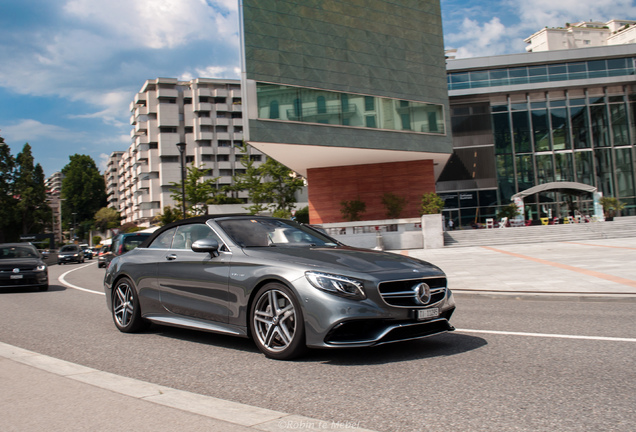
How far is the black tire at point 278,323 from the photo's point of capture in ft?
15.8

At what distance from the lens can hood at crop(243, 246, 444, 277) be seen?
4.85 metres

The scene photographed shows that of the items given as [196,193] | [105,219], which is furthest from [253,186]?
[105,219]

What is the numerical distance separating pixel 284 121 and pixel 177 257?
23.6 m

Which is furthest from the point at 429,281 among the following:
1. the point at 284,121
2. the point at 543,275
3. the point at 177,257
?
the point at 284,121

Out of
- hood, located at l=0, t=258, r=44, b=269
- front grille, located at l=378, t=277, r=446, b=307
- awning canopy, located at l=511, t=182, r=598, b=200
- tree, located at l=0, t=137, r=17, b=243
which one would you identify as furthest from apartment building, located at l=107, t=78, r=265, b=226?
front grille, located at l=378, t=277, r=446, b=307

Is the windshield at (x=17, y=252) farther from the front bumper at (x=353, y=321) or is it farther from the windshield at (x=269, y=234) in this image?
the front bumper at (x=353, y=321)

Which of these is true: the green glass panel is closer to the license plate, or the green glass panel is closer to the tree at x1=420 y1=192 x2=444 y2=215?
the tree at x1=420 y1=192 x2=444 y2=215

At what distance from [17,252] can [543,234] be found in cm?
2661

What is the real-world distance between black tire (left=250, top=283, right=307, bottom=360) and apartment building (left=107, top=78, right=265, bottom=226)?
79.3m

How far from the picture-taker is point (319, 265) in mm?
4855

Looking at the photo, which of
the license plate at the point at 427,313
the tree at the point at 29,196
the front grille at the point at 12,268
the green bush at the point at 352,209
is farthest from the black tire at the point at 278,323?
the tree at the point at 29,196

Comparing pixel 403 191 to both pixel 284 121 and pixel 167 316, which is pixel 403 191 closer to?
pixel 284 121

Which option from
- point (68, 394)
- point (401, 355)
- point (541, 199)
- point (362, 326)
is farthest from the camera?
point (541, 199)

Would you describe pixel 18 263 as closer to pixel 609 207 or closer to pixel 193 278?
pixel 193 278
